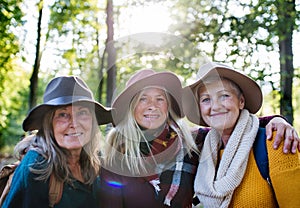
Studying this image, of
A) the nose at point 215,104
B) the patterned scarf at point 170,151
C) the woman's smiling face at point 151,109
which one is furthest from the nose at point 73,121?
the nose at point 215,104

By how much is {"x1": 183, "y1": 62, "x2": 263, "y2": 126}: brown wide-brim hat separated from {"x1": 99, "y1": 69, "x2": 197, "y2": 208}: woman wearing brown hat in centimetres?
15

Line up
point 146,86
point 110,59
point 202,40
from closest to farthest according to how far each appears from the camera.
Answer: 1. point 146,86
2. point 202,40
3. point 110,59

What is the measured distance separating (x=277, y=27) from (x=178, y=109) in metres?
3.06

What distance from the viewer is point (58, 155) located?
10.00ft

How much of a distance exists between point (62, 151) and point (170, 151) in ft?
3.17

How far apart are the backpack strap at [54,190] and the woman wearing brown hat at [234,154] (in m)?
1.11

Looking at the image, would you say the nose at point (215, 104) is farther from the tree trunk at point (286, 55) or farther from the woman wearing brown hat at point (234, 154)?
the tree trunk at point (286, 55)

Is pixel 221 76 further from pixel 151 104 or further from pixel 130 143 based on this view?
pixel 130 143

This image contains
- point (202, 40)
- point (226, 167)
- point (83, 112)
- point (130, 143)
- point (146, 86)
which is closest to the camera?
point (226, 167)

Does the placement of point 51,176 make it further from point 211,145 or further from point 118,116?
point 211,145

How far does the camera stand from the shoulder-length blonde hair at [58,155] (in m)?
2.93

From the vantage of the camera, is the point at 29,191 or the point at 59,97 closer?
the point at 29,191

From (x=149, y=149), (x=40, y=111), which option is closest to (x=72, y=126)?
(x=40, y=111)

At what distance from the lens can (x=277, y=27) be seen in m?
5.84
